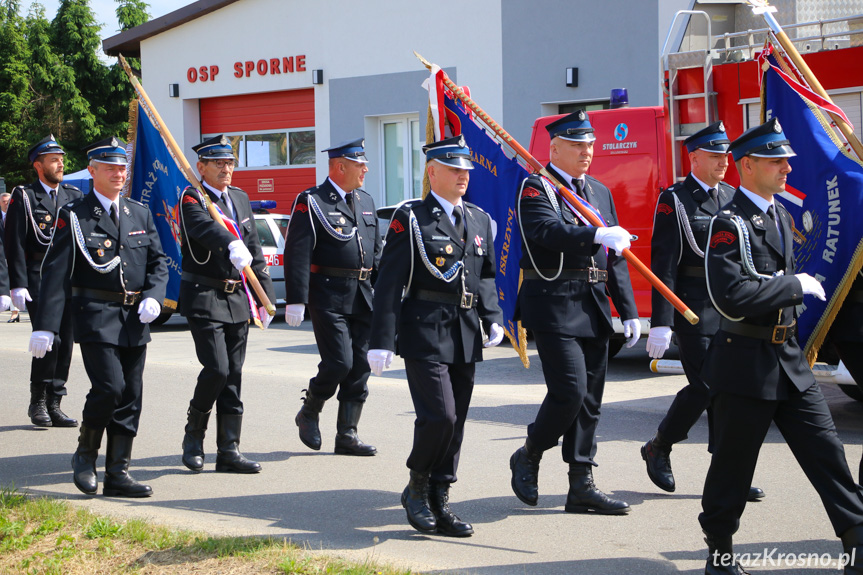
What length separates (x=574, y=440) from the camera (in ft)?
18.5

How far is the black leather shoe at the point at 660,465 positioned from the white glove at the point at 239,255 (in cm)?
269

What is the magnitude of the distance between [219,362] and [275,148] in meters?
17.3

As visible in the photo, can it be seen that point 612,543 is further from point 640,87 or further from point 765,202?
point 640,87

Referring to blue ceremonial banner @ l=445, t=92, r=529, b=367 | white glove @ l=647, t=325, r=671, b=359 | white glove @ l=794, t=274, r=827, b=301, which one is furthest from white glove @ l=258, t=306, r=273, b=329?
white glove @ l=794, t=274, r=827, b=301

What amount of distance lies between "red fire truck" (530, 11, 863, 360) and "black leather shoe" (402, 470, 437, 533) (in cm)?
333

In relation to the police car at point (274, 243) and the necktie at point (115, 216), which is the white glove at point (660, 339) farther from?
the police car at point (274, 243)

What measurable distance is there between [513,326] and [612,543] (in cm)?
181

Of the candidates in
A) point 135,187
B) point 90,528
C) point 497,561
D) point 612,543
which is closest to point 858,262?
point 612,543

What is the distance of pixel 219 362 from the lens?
657 cm

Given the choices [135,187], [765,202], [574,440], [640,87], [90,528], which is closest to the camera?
[765,202]

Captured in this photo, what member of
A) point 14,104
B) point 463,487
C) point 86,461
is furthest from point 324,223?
point 14,104

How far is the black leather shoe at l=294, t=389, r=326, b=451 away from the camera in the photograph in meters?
7.23

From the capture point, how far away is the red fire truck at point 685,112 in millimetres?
8297

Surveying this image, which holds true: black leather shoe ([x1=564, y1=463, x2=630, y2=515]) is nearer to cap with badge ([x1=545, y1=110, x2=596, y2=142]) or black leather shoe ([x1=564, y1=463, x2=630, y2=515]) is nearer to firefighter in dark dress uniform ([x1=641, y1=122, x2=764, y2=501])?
firefighter in dark dress uniform ([x1=641, y1=122, x2=764, y2=501])
